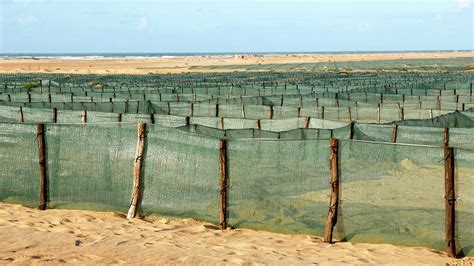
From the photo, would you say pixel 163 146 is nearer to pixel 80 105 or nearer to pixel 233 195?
pixel 233 195

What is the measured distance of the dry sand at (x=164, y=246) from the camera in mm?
8367

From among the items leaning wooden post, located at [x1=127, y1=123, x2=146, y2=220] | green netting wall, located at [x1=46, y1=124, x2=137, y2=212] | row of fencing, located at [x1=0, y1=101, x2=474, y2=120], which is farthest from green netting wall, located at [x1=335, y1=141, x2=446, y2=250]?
row of fencing, located at [x1=0, y1=101, x2=474, y2=120]

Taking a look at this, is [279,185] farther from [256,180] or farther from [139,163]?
[139,163]

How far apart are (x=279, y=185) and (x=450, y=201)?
2.54 meters

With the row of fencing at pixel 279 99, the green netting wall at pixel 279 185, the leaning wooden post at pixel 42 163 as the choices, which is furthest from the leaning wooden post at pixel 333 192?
the row of fencing at pixel 279 99

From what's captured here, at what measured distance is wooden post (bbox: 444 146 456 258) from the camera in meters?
9.23

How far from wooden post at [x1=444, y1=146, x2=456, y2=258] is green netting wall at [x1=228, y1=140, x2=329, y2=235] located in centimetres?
175

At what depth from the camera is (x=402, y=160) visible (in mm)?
9727

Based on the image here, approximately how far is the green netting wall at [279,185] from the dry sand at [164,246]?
0.23m

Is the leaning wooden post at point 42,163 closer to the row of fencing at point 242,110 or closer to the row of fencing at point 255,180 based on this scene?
the row of fencing at point 255,180

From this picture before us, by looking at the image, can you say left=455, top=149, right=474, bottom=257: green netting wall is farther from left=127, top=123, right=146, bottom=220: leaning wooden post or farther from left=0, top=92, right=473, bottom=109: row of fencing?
left=0, top=92, right=473, bottom=109: row of fencing

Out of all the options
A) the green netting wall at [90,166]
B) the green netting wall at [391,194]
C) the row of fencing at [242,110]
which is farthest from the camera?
the row of fencing at [242,110]

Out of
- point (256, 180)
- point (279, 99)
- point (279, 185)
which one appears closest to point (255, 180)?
point (256, 180)

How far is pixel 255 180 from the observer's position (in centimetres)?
1013
